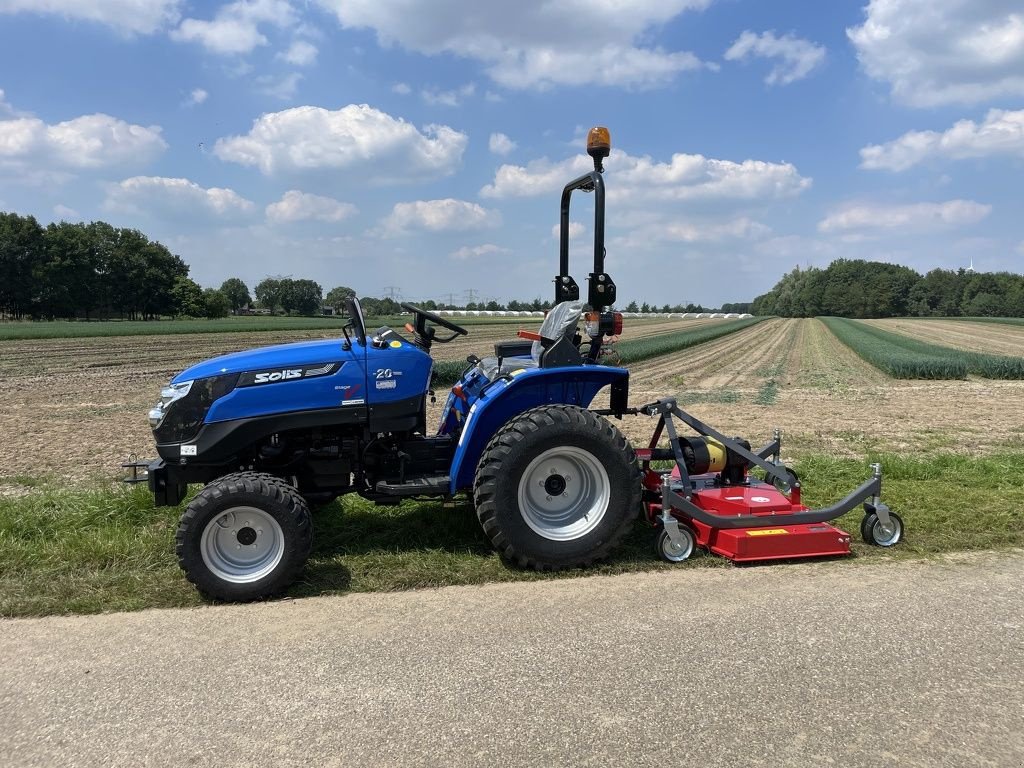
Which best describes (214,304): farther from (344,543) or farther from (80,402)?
(344,543)

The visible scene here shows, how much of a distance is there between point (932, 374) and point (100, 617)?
19.9m

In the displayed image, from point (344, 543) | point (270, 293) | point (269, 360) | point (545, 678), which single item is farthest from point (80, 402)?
point (270, 293)

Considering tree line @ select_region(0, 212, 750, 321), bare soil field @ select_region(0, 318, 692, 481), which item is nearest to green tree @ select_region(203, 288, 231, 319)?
tree line @ select_region(0, 212, 750, 321)

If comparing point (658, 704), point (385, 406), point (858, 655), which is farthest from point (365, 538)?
point (858, 655)

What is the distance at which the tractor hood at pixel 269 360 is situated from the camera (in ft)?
13.3

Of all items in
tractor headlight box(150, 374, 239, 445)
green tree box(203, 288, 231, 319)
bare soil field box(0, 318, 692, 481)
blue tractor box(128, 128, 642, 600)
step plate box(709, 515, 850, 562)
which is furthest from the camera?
green tree box(203, 288, 231, 319)

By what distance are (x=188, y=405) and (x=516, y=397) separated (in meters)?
1.96

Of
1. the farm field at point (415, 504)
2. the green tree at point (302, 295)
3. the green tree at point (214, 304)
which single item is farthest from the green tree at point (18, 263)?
the farm field at point (415, 504)

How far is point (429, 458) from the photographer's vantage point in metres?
4.54

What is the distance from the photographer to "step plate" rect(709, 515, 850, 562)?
4199mm

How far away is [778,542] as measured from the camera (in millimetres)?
4230

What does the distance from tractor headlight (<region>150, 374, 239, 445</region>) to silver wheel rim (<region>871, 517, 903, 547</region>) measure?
415 centimetres

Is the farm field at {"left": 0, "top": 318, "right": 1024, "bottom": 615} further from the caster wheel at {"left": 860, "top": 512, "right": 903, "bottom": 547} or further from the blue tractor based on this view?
the blue tractor

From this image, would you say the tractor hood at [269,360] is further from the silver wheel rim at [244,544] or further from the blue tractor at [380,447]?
the silver wheel rim at [244,544]
